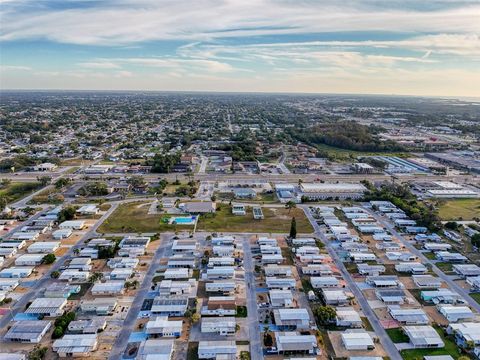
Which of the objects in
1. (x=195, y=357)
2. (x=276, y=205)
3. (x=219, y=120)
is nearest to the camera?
(x=195, y=357)

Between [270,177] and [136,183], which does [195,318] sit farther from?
[270,177]

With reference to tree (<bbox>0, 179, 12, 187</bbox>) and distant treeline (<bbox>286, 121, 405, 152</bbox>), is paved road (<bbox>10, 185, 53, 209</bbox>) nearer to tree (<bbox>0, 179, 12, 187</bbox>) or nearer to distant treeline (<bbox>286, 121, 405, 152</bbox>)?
tree (<bbox>0, 179, 12, 187</bbox>)

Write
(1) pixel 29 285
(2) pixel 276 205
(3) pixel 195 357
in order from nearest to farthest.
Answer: (3) pixel 195 357
(1) pixel 29 285
(2) pixel 276 205

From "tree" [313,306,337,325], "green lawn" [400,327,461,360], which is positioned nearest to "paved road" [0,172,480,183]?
"tree" [313,306,337,325]

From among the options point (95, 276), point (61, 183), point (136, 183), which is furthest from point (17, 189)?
point (95, 276)

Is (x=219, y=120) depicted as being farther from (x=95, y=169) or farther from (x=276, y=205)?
(x=276, y=205)

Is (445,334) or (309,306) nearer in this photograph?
(445,334)

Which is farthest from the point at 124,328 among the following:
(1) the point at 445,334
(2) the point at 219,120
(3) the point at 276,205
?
(2) the point at 219,120
